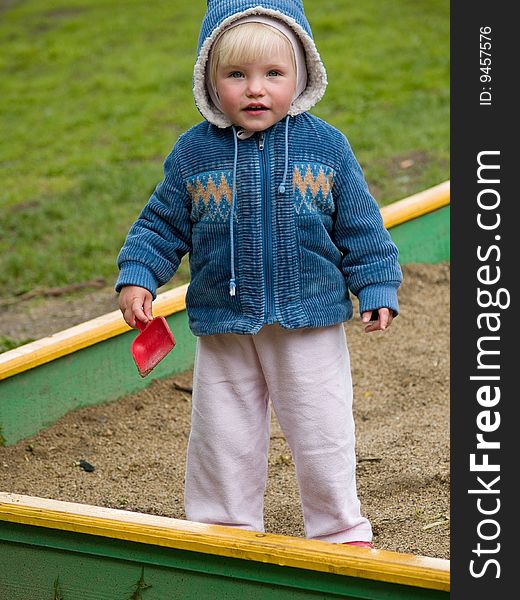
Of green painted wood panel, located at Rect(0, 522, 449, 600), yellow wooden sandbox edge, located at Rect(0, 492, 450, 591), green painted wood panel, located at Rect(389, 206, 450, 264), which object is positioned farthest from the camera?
green painted wood panel, located at Rect(389, 206, 450, 264)

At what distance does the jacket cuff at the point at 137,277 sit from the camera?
307cm

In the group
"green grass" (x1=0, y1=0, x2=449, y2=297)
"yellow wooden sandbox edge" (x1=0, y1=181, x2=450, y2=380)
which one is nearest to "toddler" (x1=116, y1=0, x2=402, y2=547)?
"yellow wooden sandbox edge" (x1=0, y1=181, x2=450, y2=380)

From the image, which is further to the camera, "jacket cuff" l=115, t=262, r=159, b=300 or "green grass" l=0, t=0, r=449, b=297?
"green grass" l=0, t=0, r=449, b=297

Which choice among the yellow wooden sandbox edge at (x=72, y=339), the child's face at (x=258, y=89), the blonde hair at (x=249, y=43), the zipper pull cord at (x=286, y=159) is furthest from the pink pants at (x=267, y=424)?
the yellow wooden sandbox edge at (x=72, y=339)

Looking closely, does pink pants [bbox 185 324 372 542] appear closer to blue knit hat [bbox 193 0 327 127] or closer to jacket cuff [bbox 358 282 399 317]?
jacket cuff [bbox 358 282 399 317]

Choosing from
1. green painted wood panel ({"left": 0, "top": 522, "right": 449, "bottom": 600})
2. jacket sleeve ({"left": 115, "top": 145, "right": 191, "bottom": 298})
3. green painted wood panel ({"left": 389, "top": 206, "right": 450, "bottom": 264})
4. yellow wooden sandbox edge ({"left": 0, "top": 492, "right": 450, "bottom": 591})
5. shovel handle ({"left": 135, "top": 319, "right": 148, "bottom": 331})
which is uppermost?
green painted wood panel ({"left": 389, "top": 206, "right": 450, "bottom": 264})

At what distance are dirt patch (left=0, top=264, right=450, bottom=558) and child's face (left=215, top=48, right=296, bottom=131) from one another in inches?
49.0

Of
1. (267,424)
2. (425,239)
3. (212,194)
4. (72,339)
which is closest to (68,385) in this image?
(72,339)

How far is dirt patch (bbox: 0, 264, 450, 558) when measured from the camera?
362cm

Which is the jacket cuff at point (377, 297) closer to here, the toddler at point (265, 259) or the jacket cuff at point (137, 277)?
the toddler at point (265, 259)

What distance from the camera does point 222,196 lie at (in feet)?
9.94

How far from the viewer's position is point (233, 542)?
268 centimetres

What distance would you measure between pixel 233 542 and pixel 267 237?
0.77 m

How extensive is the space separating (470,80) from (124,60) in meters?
10.3
